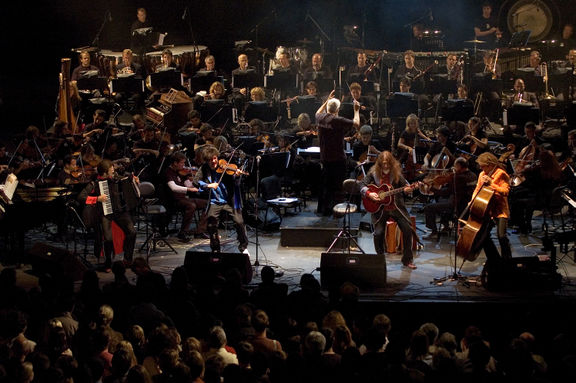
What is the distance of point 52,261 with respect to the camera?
10336 millimetres

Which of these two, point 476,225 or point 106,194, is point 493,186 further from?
point 106,194

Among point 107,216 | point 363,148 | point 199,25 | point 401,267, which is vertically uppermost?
point 199,25

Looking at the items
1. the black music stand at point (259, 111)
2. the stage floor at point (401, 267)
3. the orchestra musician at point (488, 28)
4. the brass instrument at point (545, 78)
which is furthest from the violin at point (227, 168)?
the orchestra musician at point (488, 28)

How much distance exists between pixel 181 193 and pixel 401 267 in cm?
395

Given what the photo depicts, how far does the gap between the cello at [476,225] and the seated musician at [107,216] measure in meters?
4.74

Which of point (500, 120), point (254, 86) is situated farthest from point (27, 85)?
point (500, 120)

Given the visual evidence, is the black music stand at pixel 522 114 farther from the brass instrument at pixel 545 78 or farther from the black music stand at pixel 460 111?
the brass instrument at pixel 545 78

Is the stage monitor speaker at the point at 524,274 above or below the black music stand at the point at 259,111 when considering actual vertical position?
below

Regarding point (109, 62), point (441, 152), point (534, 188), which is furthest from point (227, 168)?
point (109, 62)

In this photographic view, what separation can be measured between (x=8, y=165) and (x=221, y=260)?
215 inches

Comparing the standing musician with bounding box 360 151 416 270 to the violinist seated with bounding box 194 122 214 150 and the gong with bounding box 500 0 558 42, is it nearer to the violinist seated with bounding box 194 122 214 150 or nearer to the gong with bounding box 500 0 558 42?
the violinist seated with bounding box 194 122 214 150

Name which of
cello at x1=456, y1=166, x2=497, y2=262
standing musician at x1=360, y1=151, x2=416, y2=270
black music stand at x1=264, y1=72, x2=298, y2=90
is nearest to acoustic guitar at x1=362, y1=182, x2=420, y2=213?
standing musician at x1=360, y1=151, x2=416, y2=270

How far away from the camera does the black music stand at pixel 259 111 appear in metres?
16.8

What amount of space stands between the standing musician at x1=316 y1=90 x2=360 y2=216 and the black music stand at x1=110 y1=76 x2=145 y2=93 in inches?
246
